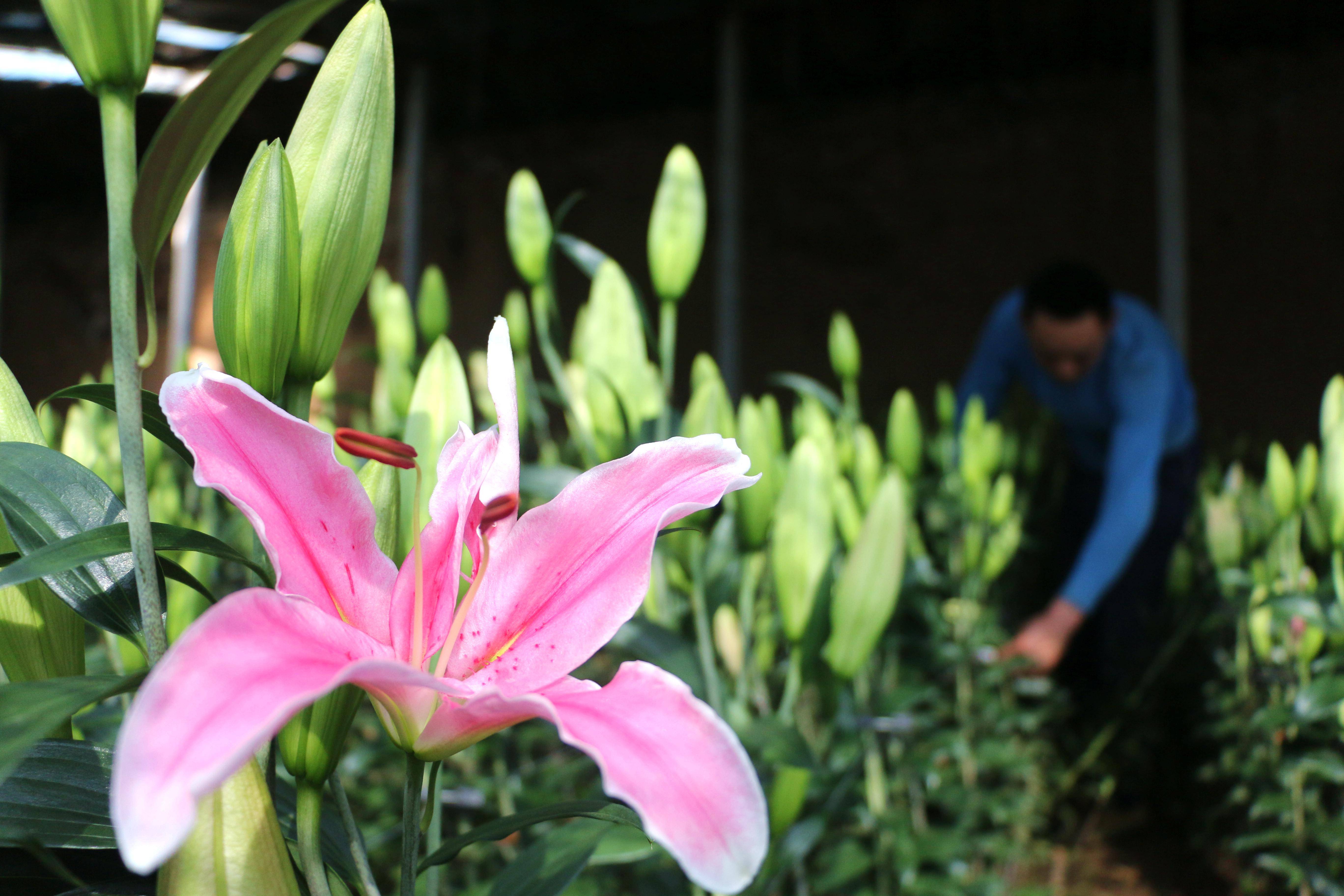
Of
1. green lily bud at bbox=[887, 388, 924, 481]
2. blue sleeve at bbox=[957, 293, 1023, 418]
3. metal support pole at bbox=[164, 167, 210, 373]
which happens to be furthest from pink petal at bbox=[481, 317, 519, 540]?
metal support pole at bbox=[164, 167, 210, 373]

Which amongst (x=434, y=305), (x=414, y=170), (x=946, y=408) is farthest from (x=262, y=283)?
(x=414, y=170)

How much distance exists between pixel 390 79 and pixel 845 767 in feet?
1.87

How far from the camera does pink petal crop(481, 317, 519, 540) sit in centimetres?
27

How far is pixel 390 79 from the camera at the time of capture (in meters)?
0.30

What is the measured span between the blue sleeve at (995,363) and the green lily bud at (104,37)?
1894 mm

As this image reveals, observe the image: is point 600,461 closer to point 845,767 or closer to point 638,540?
point 845,767

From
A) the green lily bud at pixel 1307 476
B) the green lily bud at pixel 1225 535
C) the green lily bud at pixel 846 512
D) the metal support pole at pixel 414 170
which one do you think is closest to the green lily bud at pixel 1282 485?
the green lily bud at pixel 1307 476

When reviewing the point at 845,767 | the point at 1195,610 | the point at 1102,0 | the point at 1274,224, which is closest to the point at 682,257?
the point at 845,767

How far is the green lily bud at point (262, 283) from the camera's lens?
0.28 m

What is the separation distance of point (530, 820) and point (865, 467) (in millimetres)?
627

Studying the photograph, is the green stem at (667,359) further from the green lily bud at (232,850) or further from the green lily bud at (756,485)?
the green lily bud at (232,850)

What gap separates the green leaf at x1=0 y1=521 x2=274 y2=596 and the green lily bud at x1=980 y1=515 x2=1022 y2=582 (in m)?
1.08

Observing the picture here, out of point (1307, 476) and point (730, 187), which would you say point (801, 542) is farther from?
point (730, 187)

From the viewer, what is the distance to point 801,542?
0.61m
